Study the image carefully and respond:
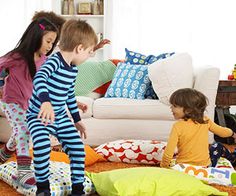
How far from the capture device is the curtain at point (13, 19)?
19.9 feet

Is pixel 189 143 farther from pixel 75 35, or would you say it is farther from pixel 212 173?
pixel 75 35

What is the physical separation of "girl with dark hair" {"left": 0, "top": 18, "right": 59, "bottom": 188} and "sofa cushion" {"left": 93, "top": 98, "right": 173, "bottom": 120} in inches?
51.6

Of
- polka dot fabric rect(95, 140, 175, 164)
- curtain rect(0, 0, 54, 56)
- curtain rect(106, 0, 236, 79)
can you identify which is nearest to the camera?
polka dot fabric rect(95, 140, 175, 164)

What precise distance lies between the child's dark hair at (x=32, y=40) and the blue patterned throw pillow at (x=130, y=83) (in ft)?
5.33

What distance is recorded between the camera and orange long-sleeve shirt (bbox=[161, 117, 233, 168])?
284 cm

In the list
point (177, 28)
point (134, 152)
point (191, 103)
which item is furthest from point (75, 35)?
point (177, 28)

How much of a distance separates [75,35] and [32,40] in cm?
A: 50

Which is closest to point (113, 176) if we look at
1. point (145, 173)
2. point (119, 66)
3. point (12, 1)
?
point (145, 173)

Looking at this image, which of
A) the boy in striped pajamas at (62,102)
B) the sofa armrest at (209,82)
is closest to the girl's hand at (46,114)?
the boy in striped pajamas at (62,102)

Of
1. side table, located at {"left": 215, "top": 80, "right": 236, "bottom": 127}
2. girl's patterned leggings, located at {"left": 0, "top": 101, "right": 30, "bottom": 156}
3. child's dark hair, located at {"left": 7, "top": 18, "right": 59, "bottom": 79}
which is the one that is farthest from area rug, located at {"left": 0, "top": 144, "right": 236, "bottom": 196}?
side table, located at {"left": 215, "top": 80, "right": 236, "bottom": 127}

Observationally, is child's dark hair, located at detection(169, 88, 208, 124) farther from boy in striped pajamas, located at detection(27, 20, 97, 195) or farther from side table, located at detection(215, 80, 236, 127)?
side table, located at detection(215, 80, 236, 127)

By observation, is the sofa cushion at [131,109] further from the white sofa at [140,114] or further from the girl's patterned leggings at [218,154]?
the girl's patterned leggings at [218,154]

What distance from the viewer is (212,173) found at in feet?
9.00

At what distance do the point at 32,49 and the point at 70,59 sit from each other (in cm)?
47
